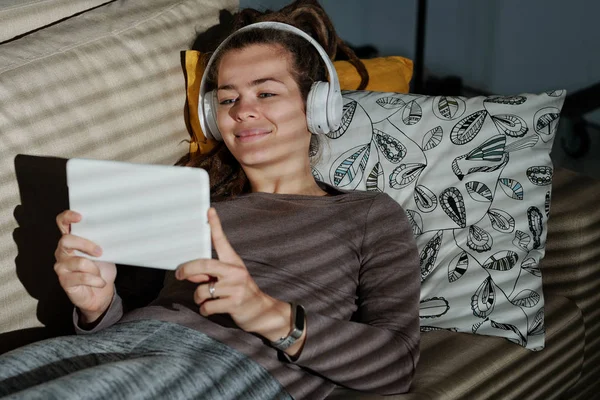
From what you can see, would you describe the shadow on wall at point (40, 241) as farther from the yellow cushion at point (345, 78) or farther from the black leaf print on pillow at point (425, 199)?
the black leaf print on pillow at point (425, 199)

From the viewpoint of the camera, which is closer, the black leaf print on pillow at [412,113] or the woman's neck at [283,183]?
the woman's neck at [283,183]

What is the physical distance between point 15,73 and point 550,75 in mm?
2098

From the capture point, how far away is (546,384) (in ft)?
5.02

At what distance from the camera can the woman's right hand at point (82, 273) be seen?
1.20 meters

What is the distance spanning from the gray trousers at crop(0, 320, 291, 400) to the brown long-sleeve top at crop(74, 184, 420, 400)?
0.04m

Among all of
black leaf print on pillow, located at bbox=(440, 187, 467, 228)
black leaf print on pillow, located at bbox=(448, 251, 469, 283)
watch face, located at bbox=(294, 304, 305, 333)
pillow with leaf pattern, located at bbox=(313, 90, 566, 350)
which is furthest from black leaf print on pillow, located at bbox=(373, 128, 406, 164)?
watch face, located at bbox=(294, 304, 305, 333)

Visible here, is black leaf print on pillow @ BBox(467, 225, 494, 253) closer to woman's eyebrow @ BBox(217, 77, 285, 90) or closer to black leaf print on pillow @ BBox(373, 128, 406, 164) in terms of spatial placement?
black leaf print on pillow @ BBox(373, 128, 406, 164)

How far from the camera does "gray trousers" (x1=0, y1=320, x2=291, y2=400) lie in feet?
3.48

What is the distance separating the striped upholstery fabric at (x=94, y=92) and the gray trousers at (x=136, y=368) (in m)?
0.22

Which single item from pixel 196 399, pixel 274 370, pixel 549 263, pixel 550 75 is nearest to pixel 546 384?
pixel 549 263

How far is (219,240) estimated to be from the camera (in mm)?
1128

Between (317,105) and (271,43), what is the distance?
14cm

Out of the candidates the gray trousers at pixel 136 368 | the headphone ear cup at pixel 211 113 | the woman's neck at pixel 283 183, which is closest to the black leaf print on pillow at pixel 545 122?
the woman's neck at pixel 283 183

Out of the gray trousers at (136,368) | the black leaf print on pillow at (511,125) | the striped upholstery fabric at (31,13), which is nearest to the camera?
the gray trousers at (136,368)
